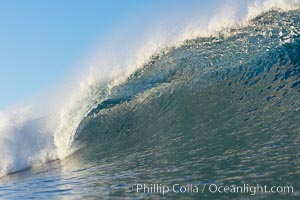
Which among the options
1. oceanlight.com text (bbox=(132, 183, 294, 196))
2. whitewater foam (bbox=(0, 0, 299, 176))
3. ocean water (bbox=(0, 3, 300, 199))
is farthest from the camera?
whitewater foam (bbox=(0, 0, 299, 176))

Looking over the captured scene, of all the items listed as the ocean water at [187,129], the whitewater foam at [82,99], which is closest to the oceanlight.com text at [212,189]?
the ocean water at [187,129]

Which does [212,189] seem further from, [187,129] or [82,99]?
[82,99]

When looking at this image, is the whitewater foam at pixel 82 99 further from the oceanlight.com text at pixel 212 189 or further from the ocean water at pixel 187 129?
the oceanlight.com text at pixel 212 189

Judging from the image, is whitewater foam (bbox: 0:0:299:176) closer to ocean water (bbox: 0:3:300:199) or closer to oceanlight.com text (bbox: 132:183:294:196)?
ocean water (bbox: 0:3:300:199)

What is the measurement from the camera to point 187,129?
42.1 ft

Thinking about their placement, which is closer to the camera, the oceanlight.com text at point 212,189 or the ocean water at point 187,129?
the oceanlight.com text at point 212,189

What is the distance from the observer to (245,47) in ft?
57.0

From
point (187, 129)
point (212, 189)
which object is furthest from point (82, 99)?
point (212, 189)

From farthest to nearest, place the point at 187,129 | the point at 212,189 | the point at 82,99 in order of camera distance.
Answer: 1. the point at 82,99
2. the point at 187,129
3. the point at 212,189

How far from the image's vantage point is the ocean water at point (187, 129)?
25.4ft

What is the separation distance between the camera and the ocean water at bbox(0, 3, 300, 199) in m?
7.74

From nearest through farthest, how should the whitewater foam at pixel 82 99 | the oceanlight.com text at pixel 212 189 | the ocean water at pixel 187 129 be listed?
the oceanlight.com text at pixel 212 189
the ocean water at pixel 187 129
the whitewater foam at pixel 82 99

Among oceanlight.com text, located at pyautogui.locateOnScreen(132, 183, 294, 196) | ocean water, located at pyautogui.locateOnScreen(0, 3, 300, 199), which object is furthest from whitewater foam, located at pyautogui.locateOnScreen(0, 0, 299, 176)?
oceanlight.com text, located at pyautogui.locateOnScreen(132, 183, 294, 196)

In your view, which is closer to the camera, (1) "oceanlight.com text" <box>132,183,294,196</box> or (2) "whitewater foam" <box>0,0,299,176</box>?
(1) "oceanlight.com text" <box>132,183,294,196</box>
